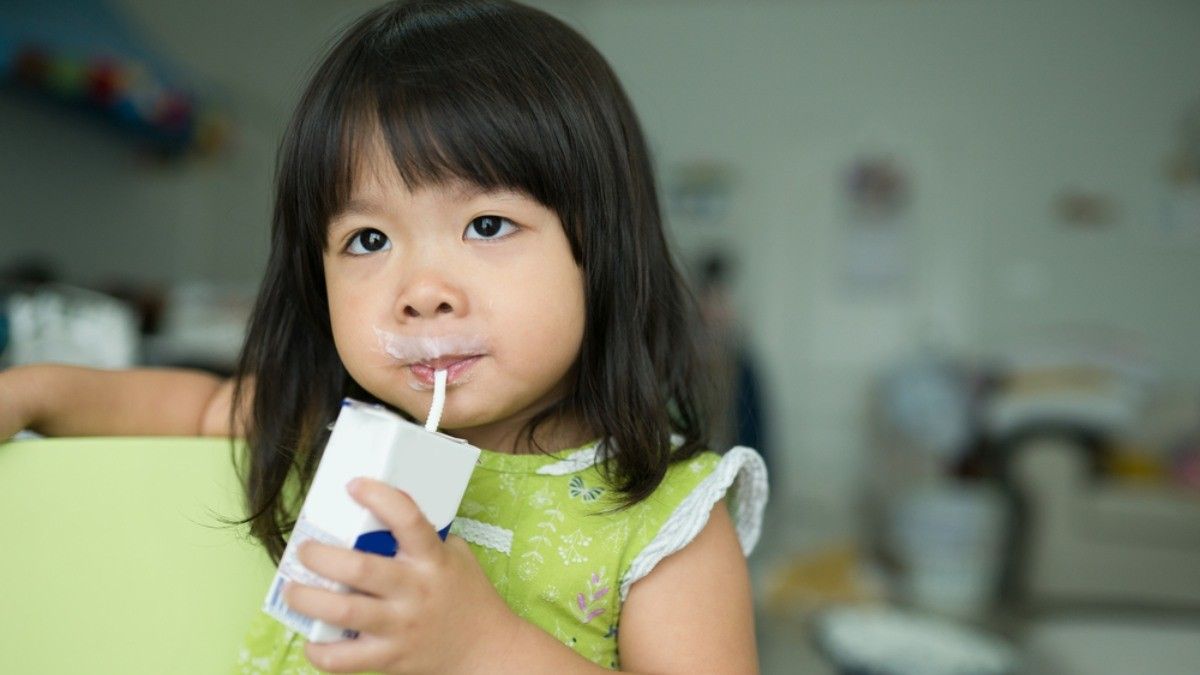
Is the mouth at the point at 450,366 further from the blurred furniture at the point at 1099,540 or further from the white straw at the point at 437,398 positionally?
the blurred furniture at the point at 1099,540

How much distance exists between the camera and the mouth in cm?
59

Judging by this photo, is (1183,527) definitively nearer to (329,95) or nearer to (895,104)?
(895,104)

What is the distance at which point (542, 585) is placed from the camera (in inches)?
25.7

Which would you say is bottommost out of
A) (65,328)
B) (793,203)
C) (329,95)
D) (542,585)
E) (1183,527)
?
(1183,527)

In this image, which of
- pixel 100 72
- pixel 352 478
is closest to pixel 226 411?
pixel 352 478

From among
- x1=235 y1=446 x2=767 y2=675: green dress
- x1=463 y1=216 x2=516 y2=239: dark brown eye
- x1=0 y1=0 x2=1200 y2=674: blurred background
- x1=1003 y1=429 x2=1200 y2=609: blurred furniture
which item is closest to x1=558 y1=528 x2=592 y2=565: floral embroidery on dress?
x1=235 y1=446 x2=767 y2=675: green dress

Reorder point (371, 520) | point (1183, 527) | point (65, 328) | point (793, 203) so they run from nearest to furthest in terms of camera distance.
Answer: point (371, 520) < point (65, 328) < point (1183, 527) < point (793, 203)

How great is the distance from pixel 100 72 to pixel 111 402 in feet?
9.80

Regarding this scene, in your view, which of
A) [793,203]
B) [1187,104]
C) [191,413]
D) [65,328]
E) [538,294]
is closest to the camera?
[538,294]

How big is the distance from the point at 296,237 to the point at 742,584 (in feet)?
1.28

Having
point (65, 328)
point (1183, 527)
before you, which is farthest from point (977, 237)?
point (65, 328)

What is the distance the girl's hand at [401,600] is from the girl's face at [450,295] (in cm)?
12

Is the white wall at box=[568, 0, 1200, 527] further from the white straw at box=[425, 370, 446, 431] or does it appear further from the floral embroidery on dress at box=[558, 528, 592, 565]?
the white straw at box=[425, 370, 446, 431]

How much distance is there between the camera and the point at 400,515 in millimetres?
458
